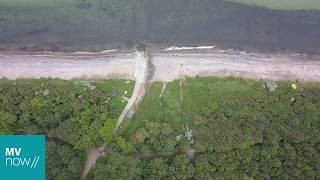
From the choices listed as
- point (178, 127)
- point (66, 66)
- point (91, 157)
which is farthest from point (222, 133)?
point (66, 66)

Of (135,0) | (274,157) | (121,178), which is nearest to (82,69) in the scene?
(135,0)

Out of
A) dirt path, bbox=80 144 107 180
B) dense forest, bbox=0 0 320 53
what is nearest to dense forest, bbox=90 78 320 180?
dirt path, bbox=80 144 107 180

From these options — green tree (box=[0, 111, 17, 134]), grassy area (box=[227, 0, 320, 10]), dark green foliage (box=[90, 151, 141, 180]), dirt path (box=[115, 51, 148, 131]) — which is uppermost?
grassy area (box=[227, 0, 320, 10])

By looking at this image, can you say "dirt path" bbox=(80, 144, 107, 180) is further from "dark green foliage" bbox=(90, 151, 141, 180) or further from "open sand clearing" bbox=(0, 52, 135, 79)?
"open sand clearing" bbox=(0, 52, 135, 79)

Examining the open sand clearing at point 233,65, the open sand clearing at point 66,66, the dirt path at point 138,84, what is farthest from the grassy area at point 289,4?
the open sand clearing at point 66,66

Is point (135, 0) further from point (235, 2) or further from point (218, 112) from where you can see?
point (218, 112)

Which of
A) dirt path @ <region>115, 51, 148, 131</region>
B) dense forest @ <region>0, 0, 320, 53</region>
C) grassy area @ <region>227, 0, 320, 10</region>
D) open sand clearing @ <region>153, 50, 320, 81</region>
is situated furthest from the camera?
grassy area @ <region>227, 0, 320, 10</region>

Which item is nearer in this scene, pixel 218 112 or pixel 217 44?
pixel 218 112
